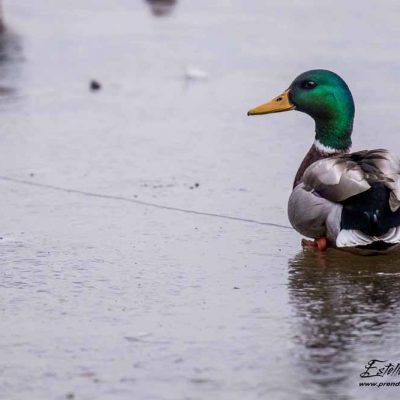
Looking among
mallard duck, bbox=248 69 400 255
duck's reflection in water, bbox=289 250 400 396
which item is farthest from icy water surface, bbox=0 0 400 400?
mallard duck, bbox=248 69 400 255

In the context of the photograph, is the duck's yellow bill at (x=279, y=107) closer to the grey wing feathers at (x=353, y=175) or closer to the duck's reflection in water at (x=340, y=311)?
the grey wing feathers at (x=353, y=175)

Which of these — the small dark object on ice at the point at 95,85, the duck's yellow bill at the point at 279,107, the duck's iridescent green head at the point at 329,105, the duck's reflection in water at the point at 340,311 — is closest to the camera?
the duck's reflection in water at the point at 340,311

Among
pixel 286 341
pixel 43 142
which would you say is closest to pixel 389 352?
pixel 286 341

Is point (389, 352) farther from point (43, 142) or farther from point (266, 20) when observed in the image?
point (266, 20)

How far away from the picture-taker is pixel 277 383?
12.9 ft

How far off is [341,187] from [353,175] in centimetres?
7

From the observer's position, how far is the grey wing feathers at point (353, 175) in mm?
5223

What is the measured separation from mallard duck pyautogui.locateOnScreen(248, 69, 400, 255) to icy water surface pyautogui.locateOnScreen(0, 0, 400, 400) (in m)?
0.15

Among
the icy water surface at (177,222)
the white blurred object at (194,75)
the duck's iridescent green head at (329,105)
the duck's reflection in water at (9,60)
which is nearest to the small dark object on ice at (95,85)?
the icy water surface at (177,222)

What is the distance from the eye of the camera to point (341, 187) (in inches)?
208

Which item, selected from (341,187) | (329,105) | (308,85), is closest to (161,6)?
(308,85)

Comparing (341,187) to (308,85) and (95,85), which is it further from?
(95,85)

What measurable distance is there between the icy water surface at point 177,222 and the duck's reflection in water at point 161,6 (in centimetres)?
95

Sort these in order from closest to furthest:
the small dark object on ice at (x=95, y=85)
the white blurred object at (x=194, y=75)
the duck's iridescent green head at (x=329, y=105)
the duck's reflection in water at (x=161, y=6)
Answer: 1. the duck's iridescent green head at (x=329, y=105)
2. the small dark object on ice at (x=95, y=85)
3. the white blurred object at (x=194, y=75)
4. the duck's reflection in water at (x=161, y=6)
